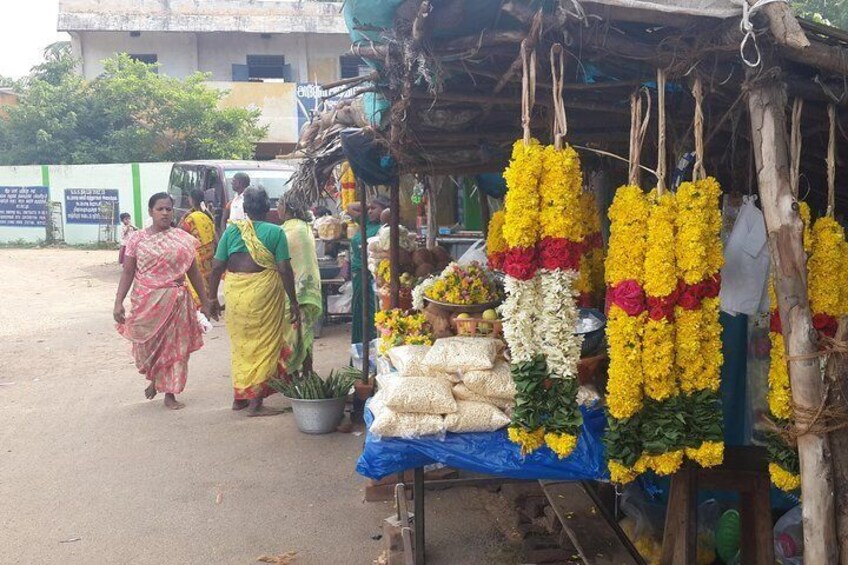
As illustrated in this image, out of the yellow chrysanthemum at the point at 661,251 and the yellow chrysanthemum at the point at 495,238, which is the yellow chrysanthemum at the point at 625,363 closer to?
the yellow chrysanthemum at the point at 661,251

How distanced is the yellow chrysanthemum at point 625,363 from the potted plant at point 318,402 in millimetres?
3833

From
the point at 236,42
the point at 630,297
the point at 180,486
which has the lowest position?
the point at 180,486

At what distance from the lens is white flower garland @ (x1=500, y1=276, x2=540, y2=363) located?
3.25 meters

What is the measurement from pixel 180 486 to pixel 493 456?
2927mm

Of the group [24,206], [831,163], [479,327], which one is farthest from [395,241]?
[24,206]

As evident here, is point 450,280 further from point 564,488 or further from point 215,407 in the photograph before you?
point 215,407

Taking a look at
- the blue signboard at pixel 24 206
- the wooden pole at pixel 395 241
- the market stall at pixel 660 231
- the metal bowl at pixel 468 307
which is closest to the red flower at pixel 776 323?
the market stall at pixel 660 231

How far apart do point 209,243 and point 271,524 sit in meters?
7.35

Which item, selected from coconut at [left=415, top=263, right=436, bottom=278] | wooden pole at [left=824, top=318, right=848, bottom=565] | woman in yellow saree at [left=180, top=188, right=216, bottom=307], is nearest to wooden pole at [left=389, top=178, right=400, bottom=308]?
coconut at [left=415, top=263, right=436, bottom=278]

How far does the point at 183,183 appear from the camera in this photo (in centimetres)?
1689

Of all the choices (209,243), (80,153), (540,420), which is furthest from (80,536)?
(80,153)

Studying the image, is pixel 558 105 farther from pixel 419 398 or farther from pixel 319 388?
pixel 319 388

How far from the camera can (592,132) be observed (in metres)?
4.58

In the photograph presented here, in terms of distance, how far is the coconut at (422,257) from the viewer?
21.5 feet
